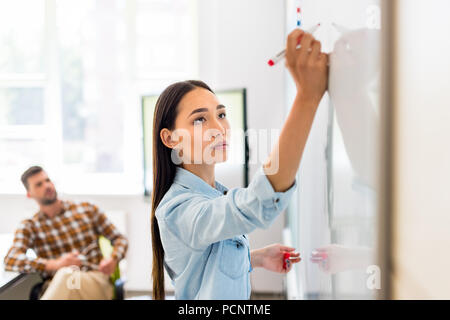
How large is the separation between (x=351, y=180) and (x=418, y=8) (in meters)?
0.11

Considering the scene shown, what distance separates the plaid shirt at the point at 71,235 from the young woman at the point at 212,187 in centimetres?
56

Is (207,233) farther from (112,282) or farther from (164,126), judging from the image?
(112,282)

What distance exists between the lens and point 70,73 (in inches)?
43.8

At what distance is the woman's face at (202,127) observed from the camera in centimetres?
33

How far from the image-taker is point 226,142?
1.11 feet

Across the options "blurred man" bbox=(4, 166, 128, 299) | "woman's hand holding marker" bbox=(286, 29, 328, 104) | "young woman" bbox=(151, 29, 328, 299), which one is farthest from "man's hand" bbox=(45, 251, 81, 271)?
"woman's hand holding marker" bbox=(286, 29, 328, 104)

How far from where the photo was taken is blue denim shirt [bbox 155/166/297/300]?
0.82 feet

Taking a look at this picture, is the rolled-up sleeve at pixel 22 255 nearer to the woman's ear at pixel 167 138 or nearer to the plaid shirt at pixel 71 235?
the plaid shirt at pixel 71 235

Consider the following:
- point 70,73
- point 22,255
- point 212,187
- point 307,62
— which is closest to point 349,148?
point 307,62

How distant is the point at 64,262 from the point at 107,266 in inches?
4.0

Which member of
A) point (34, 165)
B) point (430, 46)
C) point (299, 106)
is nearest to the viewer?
point (430, 46)
